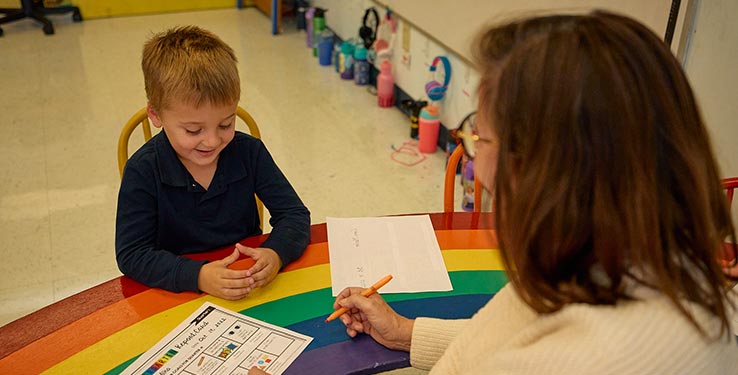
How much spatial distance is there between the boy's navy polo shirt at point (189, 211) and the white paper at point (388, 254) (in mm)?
85

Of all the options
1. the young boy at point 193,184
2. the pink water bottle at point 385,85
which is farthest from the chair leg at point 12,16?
the young boy at point 193,184

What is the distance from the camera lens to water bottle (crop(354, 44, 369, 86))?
159 inches

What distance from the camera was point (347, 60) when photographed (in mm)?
4168

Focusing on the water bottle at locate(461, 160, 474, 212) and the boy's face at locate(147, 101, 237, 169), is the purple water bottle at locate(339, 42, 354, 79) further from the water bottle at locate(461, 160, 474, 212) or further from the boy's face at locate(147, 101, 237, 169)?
the boy's face at locate(147, 101, 237, 169)

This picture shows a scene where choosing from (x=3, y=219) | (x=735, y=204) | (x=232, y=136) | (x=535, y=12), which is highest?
(x=535, y=12)

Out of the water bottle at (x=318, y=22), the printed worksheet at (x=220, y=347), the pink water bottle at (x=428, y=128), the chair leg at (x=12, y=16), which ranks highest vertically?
the printed worksheet at (x=220, y=347)

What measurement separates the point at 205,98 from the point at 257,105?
2.53 metres

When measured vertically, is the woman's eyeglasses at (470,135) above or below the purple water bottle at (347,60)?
above

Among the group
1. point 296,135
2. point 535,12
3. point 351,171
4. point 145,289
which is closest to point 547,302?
point 535,12

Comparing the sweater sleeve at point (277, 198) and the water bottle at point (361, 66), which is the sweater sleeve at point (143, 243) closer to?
the sweater sleeve at point (277, 198)

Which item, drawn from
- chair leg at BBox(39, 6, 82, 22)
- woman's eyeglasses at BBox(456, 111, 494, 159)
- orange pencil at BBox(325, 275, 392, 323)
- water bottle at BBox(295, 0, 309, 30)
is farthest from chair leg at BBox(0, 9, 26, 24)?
woman's eyeglasses at BBox(456, 111, 494, 159)

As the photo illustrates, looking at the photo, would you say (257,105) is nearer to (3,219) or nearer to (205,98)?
(3,219)

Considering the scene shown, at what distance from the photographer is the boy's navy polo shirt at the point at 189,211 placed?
51.4 inches

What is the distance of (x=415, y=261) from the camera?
1396 millimetres
